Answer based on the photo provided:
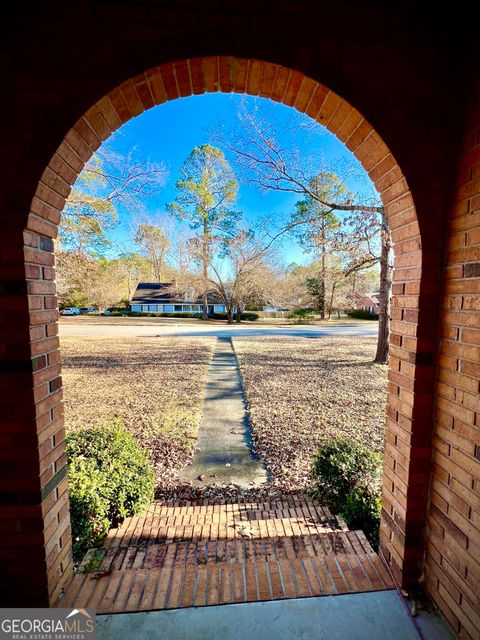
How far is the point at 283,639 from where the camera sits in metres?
1.53

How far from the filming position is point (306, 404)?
661cm

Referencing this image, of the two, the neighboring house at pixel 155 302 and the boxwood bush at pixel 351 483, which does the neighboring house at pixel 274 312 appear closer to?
the neighboring house at pixel 155 302

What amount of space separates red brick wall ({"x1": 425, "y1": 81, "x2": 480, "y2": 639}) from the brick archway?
0.09 metres

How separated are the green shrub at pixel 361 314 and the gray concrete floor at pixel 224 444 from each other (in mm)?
33693

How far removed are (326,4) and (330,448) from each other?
11.3 feet

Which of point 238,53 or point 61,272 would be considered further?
point 61,272

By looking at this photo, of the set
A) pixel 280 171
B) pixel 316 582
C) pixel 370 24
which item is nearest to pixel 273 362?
pixel 280 171

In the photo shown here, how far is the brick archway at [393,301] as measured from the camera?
5.22 feet

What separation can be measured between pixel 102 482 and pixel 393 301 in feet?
8.75

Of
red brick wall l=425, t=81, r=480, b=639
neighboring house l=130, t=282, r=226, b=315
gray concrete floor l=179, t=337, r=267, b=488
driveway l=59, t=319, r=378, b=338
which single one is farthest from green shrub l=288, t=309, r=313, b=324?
red brick wall l=425, t=81, r=480, b=639

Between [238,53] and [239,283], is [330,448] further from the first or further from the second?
[239,283]

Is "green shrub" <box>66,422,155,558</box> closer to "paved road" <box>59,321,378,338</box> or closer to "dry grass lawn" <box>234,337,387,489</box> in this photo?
"dry grass lawn" <box>234,337,387,489</box>

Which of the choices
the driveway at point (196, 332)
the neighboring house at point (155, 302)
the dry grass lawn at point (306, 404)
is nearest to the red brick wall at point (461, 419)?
the dry grass lawn at point (306, 404)

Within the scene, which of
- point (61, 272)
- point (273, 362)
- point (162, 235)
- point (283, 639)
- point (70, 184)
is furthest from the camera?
point (162, 235)
